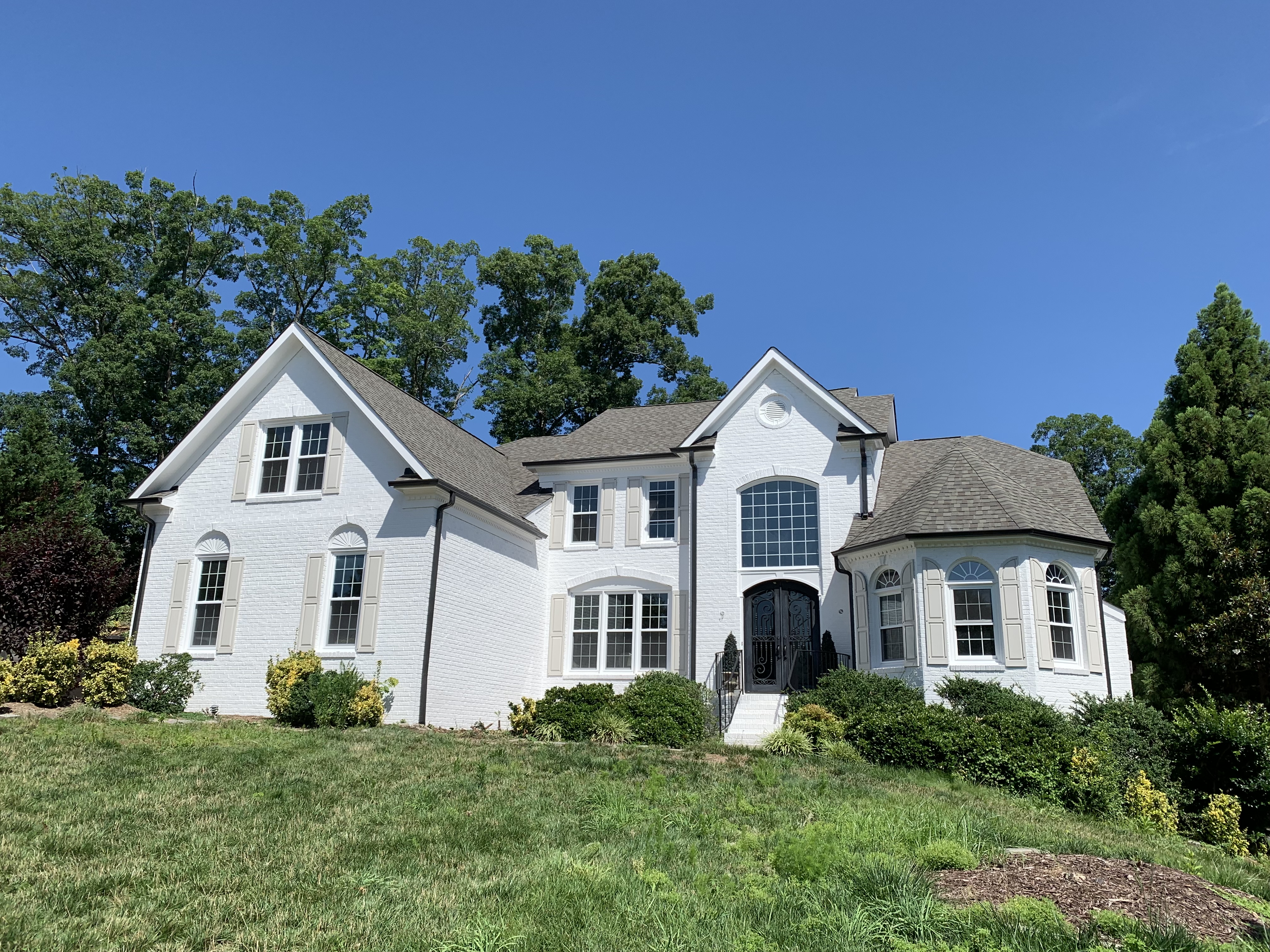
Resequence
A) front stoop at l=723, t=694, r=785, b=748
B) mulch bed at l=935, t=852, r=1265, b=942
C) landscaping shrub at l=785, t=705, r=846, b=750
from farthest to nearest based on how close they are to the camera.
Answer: front stoop at l=723, t=694, r=785, b=748 → landscaping shrub at l=785, t=705, r=846, b=750 → mulch bed at l=935, t=852, r=1265, b=942

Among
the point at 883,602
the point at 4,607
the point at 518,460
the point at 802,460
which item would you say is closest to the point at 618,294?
the point at 518,460

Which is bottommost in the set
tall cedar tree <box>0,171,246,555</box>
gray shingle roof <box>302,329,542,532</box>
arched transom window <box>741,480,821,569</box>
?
arched transom window <box>741,480,821,569</box>

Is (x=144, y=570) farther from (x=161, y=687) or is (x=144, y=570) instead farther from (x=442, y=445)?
(x=442, y=445)

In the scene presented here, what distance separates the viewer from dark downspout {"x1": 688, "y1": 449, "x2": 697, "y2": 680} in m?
20.4

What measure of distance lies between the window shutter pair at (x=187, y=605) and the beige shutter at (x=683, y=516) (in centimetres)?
1004

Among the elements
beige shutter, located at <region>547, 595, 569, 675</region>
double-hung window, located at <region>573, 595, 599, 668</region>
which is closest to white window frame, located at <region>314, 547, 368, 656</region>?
beige shutter, located at <region>547, 595, 569, 675</region>

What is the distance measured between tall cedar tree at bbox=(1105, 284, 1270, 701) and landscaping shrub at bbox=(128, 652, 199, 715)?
2159 centimetres

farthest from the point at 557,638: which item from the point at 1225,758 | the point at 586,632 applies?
the point at 1225,758

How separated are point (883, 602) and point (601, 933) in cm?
1492

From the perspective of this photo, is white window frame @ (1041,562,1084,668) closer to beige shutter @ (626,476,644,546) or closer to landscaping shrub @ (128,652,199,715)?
beige shutter @ (626,476,644,546)

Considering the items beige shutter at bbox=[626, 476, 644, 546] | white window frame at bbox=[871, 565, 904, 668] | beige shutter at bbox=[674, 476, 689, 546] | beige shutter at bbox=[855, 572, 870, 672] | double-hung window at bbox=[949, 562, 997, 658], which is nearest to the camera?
double-hung window at bbox=[949, 562, 997, 658]

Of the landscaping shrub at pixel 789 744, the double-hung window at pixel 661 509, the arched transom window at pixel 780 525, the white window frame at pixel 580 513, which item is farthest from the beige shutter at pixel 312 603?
the landscaping shrub at pixel 789 744

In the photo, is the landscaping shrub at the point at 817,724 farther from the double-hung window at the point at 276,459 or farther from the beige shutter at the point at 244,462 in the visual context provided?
the beige shutter at the point at 244,462

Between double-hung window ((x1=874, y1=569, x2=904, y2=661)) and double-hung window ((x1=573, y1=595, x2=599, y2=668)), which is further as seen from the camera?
double-hung window ((x1=573, y1=595, x2=599, y2=668))
